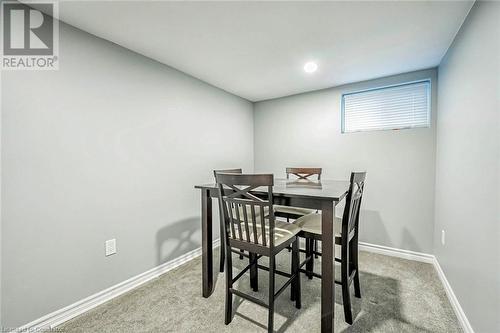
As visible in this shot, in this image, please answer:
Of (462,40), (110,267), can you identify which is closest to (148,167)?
(110,267)

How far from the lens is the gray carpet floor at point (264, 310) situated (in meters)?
1.47

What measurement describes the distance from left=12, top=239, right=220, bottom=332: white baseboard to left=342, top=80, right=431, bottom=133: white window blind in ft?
9.12

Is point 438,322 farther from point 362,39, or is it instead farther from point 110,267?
point 110,267

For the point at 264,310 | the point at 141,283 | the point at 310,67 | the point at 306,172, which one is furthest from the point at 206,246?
the point at 310,67

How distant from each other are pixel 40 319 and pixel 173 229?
112 centimetres

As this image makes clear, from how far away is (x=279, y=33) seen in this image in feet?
5.66

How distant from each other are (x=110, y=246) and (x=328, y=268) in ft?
5.73

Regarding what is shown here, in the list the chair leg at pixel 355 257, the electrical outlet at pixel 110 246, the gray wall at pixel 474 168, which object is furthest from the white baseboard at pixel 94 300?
the gray wall at pixel 474 168

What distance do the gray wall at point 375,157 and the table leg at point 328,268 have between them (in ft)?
5.75

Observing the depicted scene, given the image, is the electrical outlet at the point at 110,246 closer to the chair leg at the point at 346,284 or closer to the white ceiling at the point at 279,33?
the white ceiling at the point at 279,33

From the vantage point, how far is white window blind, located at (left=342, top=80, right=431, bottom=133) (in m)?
2.48

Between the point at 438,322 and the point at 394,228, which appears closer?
the point at 438,322

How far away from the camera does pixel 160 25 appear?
5.32 feet

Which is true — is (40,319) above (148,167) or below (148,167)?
below
